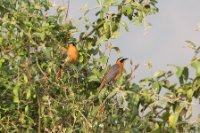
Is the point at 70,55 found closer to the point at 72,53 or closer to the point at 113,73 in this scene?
the point at 72,53

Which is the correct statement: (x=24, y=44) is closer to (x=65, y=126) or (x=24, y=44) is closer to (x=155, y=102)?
(x=65, y=126)

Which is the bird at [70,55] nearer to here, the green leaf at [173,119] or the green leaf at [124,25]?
the green leaf at [124,25]

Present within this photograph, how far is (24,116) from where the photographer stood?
545 cm

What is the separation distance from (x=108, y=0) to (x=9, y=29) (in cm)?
134

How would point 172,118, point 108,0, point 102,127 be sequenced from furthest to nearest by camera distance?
point 108,0, point 102,127, point 172,118

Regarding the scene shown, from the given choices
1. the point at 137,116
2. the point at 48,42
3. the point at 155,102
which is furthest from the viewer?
the point at 48,42

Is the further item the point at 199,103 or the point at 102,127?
the point at 102,127

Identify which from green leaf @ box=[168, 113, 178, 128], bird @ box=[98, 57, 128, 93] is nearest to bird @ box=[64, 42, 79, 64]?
bird @ box=[98, 57, 128, 93]

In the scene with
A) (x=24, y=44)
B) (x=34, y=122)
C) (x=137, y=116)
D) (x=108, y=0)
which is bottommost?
(x=34, y=122)

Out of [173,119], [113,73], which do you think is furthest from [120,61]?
[173,119]

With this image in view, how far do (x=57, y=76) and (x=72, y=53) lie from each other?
428 millimetres

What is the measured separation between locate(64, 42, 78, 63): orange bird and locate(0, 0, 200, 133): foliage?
3.0 inches

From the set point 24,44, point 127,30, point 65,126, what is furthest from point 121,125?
point 24,44

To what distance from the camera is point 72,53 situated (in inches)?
220
